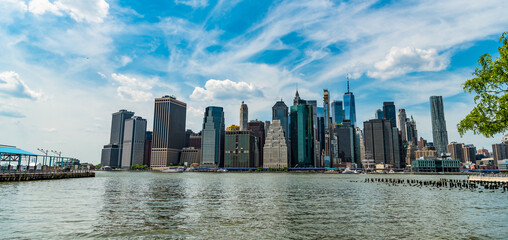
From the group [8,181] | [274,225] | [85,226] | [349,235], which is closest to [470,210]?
[349,235]

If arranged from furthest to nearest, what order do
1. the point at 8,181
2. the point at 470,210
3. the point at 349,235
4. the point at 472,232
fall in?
the point at 8,181 < the point at 470,210 < the point at 472,232 < the point at 349,235

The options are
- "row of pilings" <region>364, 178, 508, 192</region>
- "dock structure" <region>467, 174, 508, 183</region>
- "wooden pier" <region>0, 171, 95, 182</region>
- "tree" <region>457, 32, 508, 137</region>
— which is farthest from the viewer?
"dock structure" <region>467, 174, 508, 183</region>

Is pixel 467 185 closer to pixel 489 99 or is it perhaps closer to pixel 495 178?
pixel 495 178

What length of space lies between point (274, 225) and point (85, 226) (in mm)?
18354

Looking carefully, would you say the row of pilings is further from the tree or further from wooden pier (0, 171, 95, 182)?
wooden pier (0, 171, 95, 182)

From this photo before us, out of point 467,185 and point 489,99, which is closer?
point 489,99

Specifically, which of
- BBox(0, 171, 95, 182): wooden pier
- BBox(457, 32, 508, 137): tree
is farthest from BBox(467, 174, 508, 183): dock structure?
BBox(0, 171, 95, 182): wooden pier

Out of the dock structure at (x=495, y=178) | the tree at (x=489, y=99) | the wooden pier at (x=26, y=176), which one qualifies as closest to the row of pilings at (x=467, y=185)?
the dock structure at (x=495, y=178)

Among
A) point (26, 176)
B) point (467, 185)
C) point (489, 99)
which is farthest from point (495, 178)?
point (26, 176)

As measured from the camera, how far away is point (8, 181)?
314ft

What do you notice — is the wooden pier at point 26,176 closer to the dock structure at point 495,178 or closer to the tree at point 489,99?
the tree at point 489,99

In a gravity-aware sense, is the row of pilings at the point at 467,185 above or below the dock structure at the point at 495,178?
below

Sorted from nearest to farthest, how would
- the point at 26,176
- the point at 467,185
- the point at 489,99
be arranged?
1. the point at 489,99
2. the point at 467,185
3. the point at 26,176

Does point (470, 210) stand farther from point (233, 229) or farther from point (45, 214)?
point (45, 214)
